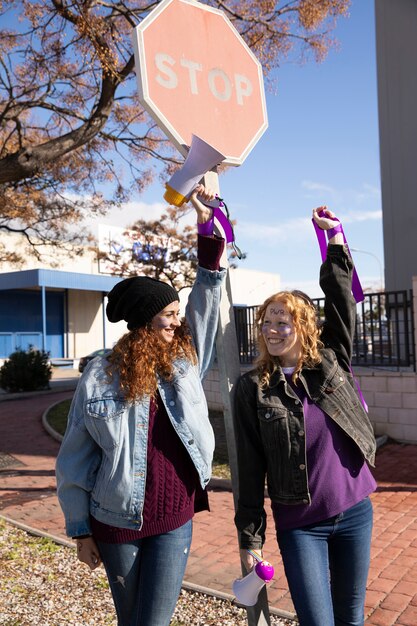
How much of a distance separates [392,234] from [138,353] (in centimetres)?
1252

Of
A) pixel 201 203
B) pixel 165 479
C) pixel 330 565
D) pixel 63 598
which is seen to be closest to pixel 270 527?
pixel 63 598

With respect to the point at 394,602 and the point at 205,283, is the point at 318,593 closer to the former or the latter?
the point at 205,283

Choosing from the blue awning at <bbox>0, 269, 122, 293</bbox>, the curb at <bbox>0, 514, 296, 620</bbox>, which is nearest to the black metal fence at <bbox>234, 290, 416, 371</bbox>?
the curb at <bbox>0, 514, 296, 620</bbox>

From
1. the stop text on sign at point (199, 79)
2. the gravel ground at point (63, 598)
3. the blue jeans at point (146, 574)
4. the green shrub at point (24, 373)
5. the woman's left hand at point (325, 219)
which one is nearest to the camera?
the blue jeans at point (146, 574)

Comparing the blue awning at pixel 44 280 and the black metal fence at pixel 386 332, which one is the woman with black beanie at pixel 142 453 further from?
the blue awning at pixel 44 280

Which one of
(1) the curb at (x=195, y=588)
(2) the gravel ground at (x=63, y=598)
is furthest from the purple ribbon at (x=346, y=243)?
(2) the gravel ground at (x=63, y=598)

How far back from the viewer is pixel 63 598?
12.7 ft

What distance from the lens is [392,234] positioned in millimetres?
13508

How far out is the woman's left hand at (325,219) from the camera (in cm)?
227

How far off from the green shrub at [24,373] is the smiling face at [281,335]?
59.8 feet

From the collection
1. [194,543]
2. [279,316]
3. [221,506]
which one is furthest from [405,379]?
[279,316]

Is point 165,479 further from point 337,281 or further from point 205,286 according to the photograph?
point 337,281

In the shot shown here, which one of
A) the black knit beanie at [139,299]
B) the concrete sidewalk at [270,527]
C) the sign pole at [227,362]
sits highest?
the black knit beanie at [139,299]

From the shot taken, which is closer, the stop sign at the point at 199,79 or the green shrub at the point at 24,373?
the stop sign at the point at 199,79
